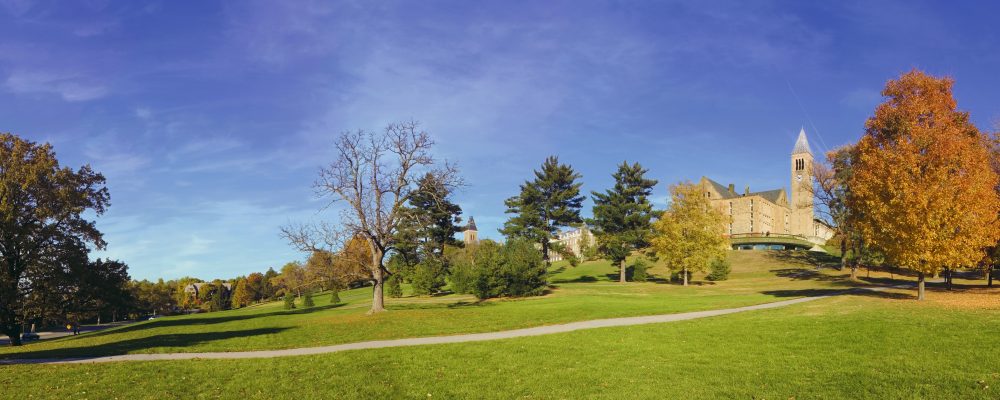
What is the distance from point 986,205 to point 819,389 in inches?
796

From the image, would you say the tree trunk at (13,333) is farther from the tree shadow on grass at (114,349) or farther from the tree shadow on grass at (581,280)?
the tree shadow on grass at (581,280)

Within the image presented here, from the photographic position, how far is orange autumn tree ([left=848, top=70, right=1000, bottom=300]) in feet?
76.2

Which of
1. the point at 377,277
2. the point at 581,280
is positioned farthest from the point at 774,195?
the point at 377,277

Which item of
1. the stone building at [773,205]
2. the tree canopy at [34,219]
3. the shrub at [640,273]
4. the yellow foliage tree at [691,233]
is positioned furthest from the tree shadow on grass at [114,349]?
the stone building at [773,205]

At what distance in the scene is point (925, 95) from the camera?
25953 mm

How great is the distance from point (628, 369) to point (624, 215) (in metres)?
45.6

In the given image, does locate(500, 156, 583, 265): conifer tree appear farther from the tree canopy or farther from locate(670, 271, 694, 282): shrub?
the tree canopy

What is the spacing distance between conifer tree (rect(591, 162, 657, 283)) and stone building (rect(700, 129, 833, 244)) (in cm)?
5551

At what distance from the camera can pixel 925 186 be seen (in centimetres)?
2356

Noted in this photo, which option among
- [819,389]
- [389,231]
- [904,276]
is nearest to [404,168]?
[389,231]

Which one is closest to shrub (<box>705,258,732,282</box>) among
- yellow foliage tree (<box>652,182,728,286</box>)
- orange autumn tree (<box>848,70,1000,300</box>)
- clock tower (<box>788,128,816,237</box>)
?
yellow foliage tree (<box>652,182,728,286</box>)

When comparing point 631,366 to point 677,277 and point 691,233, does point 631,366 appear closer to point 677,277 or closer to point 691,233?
point 691,233

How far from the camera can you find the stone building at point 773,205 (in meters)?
113

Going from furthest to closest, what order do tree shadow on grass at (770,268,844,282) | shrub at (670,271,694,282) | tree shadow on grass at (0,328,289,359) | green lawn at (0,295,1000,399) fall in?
shrub at (670,271,694,282)
tree shadow on grass at (770,268,844,282)
tree shadow on grass at (0,328,289,359)
green lawn at (0,295,1000,399)
